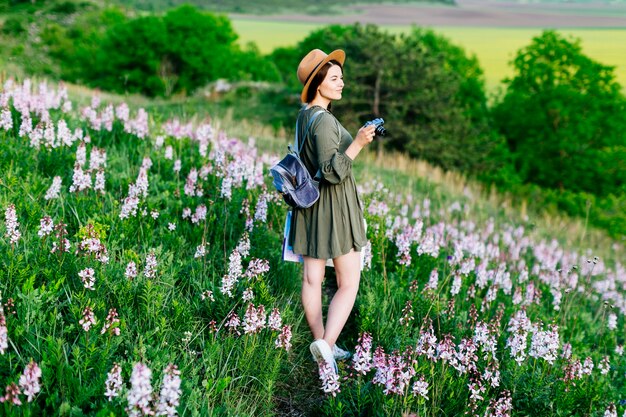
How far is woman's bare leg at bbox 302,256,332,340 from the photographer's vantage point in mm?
4285

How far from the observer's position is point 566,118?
1249 inches

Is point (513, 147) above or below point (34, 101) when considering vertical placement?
below

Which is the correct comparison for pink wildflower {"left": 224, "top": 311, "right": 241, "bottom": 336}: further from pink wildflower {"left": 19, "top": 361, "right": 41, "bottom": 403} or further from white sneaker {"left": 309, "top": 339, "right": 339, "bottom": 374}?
pink wildflower {"left": 19, "top": 361, "right": 41, "bottom": 403}

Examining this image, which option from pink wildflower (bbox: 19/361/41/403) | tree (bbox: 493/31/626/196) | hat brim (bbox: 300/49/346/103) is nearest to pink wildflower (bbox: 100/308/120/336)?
pink wildflower (bbox: 19/361/41/403)

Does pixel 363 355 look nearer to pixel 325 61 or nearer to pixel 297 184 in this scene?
pixel 297 184

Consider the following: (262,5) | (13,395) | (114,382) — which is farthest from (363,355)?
(262,5)

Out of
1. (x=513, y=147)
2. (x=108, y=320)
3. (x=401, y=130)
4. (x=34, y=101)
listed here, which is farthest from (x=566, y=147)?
(x=108, y=320)

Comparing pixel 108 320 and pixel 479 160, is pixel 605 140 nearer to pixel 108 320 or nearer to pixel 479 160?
pixel 479 160

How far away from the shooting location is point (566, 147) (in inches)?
1220

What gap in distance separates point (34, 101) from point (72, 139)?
50.6 inches

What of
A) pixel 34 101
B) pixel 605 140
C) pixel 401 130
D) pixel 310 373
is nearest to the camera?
pixel 310 373

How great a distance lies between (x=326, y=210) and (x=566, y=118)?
3114cm

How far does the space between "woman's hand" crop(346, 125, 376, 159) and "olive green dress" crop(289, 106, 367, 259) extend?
0.26 feet

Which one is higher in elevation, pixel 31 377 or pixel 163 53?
pixel 31 377
